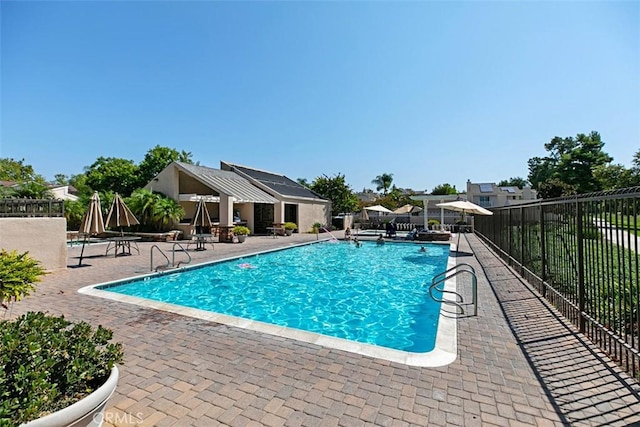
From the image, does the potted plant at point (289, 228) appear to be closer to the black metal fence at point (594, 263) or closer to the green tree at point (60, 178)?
the black metal fence at point (594, 263)

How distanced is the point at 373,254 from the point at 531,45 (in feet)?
37.9

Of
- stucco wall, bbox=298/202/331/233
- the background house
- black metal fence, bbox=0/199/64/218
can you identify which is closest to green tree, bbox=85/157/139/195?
stucco wall, bbox=298/202/331/233

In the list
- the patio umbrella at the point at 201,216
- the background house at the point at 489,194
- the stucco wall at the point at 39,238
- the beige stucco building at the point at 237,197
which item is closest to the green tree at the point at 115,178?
the beige stucco building at the point at 237,197

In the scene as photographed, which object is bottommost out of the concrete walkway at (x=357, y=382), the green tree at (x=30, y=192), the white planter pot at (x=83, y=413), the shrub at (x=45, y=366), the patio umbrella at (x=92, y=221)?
the concrete walkway at (x=357, y=382)

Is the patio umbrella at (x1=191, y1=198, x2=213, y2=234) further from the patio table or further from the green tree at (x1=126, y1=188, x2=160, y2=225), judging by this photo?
the green tree at (x1=126, y1=188, x2=160, y2=225)

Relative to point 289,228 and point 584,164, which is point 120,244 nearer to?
point 289,228

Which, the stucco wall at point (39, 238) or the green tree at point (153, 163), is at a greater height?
the green tree at point (153, 163)

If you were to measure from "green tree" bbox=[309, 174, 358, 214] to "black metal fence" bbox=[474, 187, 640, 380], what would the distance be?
2851cm

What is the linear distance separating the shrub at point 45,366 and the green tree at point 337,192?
34.1 m

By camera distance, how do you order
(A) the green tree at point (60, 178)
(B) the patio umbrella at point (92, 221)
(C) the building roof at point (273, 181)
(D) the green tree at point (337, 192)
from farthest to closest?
(A) the green tree at point (60, 178), (D) the green tree at point (337, 192), (C) the building roof at point (273, 181), (B) the patio umbrella at point (92, 221)

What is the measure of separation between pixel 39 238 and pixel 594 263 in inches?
574

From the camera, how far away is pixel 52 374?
235cm

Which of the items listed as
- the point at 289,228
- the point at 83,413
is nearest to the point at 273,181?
the point at 289,228

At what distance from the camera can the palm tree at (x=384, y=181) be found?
222 ft
